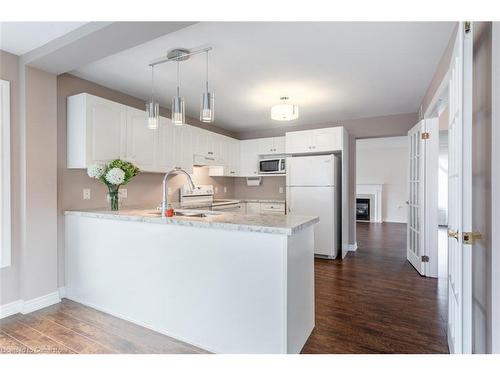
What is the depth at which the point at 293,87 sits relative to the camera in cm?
318

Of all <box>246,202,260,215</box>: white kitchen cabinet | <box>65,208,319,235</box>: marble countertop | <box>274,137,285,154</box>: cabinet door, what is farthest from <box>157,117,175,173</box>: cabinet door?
<box>274,137,285,154</box>: cabinet door

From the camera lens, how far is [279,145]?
5129mm

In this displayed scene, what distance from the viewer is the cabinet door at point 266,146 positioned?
17.0ft

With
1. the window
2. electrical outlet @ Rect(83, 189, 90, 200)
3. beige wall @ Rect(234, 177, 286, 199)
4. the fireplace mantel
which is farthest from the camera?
the fireplace mantel

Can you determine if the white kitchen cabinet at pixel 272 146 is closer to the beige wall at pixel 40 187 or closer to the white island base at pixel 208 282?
the white island base at pixel 208 282

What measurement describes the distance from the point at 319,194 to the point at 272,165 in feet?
3.77

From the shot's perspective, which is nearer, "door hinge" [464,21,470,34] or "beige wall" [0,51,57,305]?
"door hinge" [464,21,470,34]

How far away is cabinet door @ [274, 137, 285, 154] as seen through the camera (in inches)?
201

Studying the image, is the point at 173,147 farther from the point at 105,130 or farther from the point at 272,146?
the point at 272,146

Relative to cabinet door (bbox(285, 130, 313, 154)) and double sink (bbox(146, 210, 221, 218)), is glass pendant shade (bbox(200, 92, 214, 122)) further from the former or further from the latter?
cabinet door (bbox(285, 130, 313, 154))

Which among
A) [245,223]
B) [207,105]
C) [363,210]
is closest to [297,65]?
[207,105]

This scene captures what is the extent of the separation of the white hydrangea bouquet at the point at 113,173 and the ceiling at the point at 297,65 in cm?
101

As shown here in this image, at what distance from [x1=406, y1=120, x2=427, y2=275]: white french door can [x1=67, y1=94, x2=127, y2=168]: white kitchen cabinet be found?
12.6 ft
